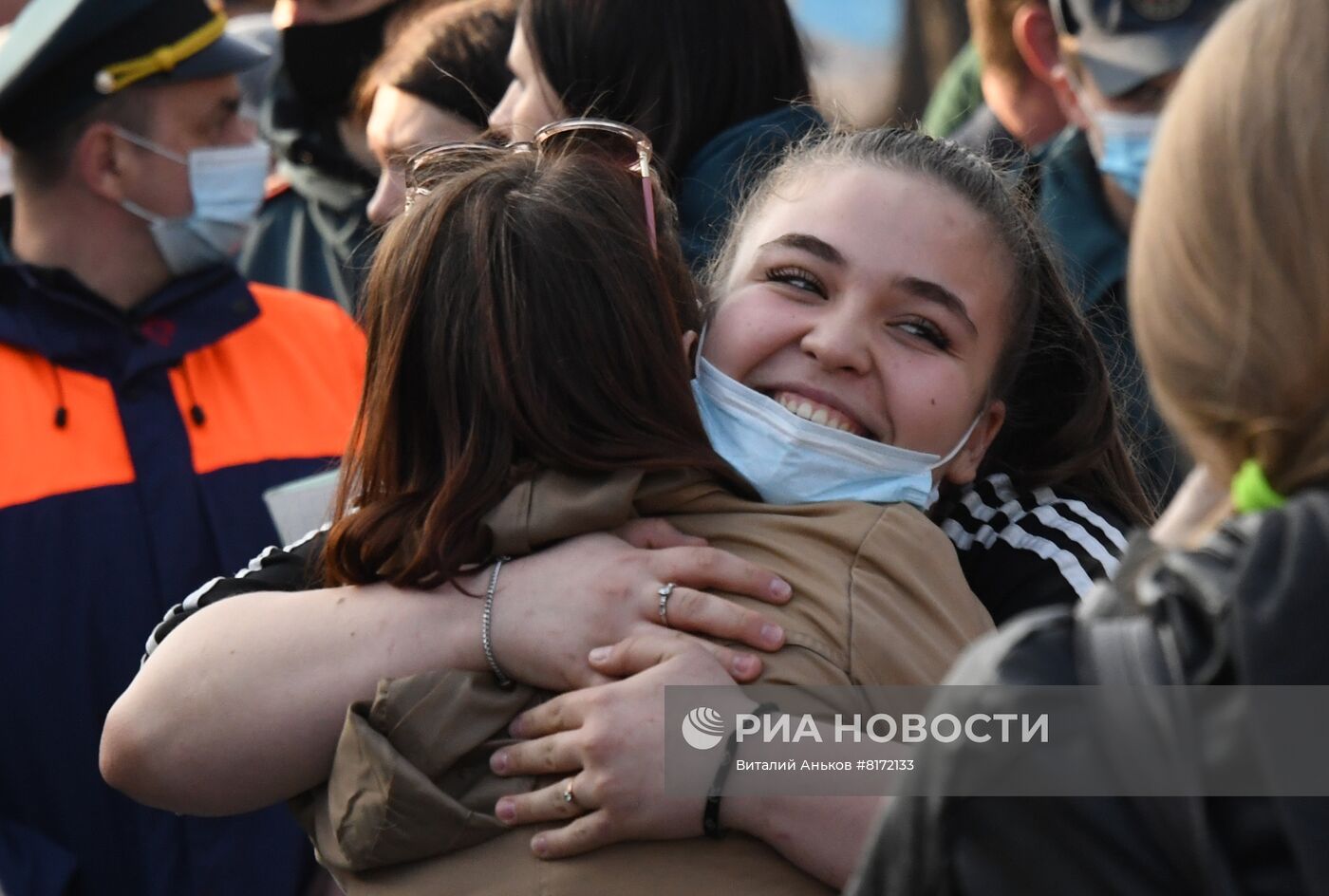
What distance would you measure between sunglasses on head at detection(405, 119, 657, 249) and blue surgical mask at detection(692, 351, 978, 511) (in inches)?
12.4

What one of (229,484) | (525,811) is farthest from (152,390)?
(525,811)

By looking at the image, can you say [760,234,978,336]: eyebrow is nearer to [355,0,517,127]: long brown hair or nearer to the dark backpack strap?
the dark backpack strap

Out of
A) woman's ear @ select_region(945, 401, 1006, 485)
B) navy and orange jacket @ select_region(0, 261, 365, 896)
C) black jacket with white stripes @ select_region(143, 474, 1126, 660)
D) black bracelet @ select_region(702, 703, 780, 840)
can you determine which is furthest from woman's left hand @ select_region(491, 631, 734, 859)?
navy and orange jacket @ select_region(0, 261, 365, 896)

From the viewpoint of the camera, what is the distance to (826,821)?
1.89 metres

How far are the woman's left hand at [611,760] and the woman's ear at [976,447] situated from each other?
61 cm

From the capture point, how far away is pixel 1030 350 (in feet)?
8.21

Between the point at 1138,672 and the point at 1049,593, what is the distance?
38.7 inches

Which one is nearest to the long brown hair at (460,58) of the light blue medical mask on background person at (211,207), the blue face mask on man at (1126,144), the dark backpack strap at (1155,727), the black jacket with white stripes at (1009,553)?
the light blue medical mask on background person at (211,207)

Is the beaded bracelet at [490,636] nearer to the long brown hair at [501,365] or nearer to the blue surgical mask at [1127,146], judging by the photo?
the long brown hair at [501,365]

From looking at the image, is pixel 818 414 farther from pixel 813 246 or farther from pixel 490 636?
pixel 490 636

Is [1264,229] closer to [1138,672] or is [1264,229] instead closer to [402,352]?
[1138,672]

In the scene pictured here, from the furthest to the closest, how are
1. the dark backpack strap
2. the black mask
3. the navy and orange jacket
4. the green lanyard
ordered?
the black mask, the navy and orange jacket, the green lanyard, the dark backpack strap

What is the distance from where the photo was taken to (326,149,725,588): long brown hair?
2.03m

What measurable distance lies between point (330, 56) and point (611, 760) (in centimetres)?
361
